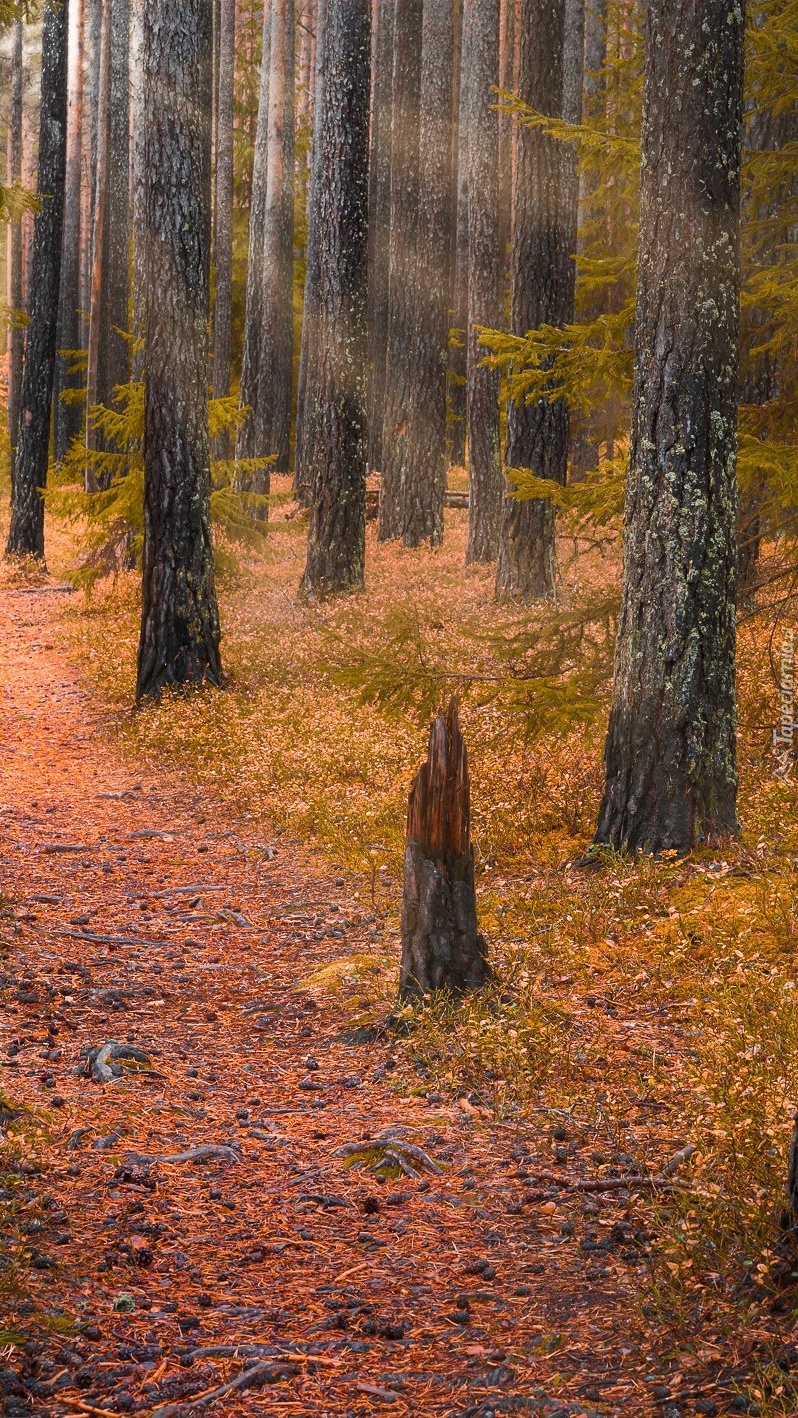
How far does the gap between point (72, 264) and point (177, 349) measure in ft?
77.0

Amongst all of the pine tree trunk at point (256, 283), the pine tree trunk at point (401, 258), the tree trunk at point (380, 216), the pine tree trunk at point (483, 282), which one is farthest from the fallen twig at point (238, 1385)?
the pine tree trunk at point (256, 283)

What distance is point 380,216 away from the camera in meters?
24.2

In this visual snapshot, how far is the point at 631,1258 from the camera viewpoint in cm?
364

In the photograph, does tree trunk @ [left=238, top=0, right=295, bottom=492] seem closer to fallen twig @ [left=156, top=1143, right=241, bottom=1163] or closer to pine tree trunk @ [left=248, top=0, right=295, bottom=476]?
pine tree trunk @ [left=248, top=0, right=295, bottom=476]

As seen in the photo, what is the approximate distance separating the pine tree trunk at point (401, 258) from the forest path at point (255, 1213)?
1337cm

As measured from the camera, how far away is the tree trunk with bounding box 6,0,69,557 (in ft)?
62.2

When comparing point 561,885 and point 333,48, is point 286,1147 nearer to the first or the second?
point 561,885

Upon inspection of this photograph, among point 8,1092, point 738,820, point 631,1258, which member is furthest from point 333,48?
point 631,1258

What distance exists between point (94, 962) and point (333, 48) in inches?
455

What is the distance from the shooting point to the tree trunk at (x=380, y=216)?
23.5 m

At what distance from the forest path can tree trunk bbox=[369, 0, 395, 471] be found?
18.2 meters

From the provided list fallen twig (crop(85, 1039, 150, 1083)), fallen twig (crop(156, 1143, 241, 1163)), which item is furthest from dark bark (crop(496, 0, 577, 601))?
fallen twig (crop(156, 1143, 241, 1163))

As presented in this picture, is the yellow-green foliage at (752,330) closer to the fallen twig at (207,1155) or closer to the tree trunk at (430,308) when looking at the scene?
the fallen twig at (207,1155)

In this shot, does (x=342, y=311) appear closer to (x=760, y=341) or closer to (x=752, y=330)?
(x=760, y=341)
